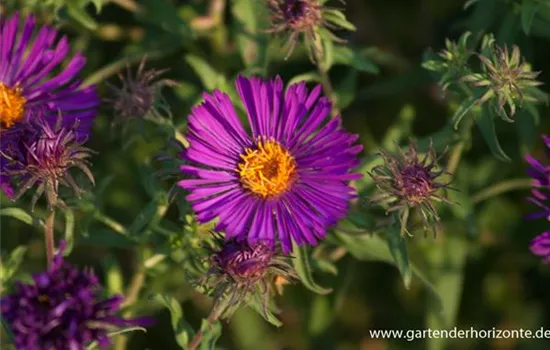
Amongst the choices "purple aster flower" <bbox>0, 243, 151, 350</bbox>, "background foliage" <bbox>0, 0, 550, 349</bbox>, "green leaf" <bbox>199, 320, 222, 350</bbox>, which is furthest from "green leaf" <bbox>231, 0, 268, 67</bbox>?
"purple aster flower" <bbox>0, 243, 151, 350</bbox>

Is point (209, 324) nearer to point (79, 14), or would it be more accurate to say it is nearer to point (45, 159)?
point (45, 159)

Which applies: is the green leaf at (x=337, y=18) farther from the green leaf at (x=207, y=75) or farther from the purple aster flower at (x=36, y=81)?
the purple aster flower at (x=36, y=81)

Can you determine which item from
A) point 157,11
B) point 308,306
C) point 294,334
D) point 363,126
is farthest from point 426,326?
point 157,11

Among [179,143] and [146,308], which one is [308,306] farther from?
[179,143]

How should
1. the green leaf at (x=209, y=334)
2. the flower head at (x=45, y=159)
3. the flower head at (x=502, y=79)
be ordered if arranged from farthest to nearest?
the green leaf at (x=209, y=334) < the flower head at (x=502, y=79) < the flower head at (x=45, y=159)

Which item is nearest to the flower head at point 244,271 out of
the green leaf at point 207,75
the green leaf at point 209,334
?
the green leaf at point 209,334

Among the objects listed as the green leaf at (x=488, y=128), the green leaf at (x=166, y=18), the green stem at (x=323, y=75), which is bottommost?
the green leaf at (x=488, y=128)
